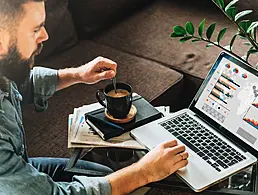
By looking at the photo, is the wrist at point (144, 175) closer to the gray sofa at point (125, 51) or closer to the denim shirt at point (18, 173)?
the denim shirt at point (18, 173)

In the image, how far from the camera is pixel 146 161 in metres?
1.24

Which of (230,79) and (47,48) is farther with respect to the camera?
(47,48)

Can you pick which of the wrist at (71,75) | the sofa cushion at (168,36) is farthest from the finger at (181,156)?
the sofa cushion at (168,36)

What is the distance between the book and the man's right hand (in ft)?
0.47

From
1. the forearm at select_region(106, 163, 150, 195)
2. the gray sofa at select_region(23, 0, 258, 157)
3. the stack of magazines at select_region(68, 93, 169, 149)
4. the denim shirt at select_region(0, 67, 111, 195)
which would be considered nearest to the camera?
the denim shirt at select_region(0, 67, 111, 195)

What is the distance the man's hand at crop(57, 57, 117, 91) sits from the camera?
148 cm

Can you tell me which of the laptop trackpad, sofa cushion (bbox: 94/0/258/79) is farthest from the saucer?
sofa cushion (bbox: 94/0/258/79)

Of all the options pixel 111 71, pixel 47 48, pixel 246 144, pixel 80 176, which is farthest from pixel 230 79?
pixel 47 48

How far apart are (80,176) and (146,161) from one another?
0.17 metres

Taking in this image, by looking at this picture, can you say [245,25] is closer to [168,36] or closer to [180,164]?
[180,164]

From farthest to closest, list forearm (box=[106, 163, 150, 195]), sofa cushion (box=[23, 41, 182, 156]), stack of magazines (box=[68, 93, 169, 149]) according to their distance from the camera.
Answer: sofa cushion (box=[23, 41, 182, 156]) < stack of magazines (box=[68, 93, 169, 149]) < forearm (box=[106, 163, 150, 195])

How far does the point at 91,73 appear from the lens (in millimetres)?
1517

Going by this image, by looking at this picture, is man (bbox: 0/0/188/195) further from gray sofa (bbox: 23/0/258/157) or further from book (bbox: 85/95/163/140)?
gray sofa (bbox: 23/0/258/157)

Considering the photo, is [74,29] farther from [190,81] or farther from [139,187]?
[139,187]
